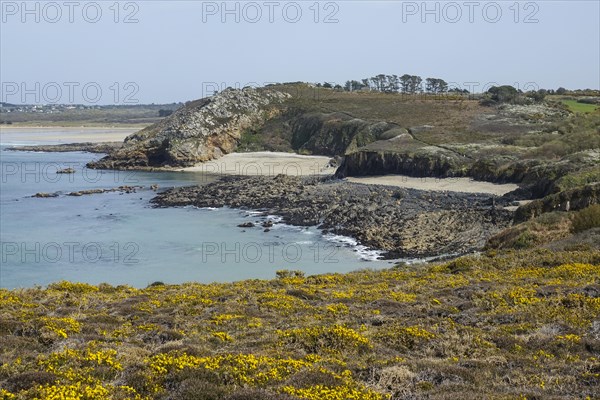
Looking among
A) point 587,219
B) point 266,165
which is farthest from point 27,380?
point 266,165

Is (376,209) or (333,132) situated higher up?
(333,132)

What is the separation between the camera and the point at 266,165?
9281 cm

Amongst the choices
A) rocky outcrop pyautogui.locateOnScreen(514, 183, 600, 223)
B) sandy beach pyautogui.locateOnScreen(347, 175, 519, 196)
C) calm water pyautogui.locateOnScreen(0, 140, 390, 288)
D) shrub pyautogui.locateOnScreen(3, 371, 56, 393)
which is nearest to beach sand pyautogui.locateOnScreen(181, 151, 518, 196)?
sandy beach pyautogui.locateOnScreen(347, 175, 519, 196)

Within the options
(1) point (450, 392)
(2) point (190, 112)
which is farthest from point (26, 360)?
(2) point (190, 112)

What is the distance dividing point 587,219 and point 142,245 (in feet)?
95.9

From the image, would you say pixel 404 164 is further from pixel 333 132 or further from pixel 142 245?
pixel 142 245

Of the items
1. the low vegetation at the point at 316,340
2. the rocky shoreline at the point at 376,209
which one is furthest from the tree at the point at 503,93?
the low vegetation at the point at 316,340

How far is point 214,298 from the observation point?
18875mm

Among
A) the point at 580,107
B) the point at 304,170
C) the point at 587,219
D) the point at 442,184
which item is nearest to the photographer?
the point at 587,219

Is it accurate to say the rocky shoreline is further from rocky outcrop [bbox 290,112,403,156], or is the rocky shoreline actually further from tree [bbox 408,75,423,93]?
tree [bbox 408,75,423,93]

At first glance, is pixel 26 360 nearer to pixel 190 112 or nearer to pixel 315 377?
pixel 315 377

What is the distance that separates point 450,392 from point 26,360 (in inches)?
311

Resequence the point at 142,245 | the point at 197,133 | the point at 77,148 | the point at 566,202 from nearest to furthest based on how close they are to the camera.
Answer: the point at 566,202
the point at 142,245
the point at 197,133
the point at 77,148

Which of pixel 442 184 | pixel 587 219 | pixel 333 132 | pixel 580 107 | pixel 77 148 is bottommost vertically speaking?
pixel 587 219
